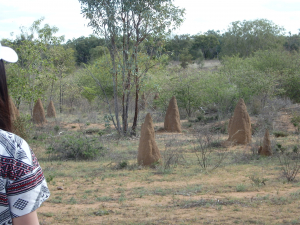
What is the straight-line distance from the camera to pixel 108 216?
4.62 metres

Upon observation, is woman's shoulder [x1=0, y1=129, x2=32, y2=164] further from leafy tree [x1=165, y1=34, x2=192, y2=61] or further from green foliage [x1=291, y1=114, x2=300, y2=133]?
leafy tree [x1=165, y1=34, x2=192, y2=61]

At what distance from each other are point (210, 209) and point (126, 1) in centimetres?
1059

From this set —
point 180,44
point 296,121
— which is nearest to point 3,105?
point 296,121

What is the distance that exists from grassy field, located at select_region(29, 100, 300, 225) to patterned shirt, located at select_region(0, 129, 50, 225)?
3487mm

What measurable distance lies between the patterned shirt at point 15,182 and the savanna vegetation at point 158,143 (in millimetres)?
3508

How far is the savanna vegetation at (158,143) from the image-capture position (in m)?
4.87

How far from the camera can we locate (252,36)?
39.6m

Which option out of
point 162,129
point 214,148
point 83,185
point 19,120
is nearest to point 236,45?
point 162,129

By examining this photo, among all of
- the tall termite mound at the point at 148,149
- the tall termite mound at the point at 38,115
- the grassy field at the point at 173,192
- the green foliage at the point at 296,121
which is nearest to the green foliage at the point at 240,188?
the grassy field at the point at 173,192

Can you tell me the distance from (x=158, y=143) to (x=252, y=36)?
3183 cm

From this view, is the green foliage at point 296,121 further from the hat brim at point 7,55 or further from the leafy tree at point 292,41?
the leafy tree at point 292,41

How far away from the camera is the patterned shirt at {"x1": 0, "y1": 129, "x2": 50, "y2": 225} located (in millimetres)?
975

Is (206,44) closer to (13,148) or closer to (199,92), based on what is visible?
(199,92)

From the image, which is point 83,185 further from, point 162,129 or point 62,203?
point 162,129
